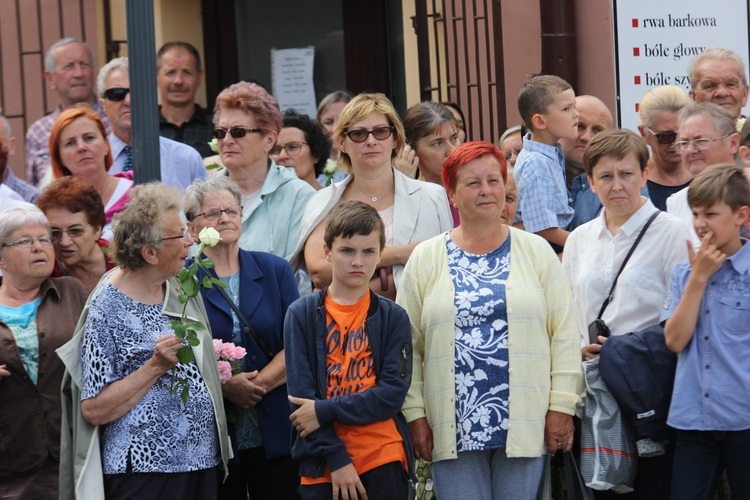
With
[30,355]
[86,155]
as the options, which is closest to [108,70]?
[86,155]

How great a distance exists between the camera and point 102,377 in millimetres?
5203

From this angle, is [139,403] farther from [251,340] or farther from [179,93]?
[179,93]

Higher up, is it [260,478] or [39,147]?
[39,147]

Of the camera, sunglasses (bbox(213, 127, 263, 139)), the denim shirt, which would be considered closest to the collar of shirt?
the denim shirt

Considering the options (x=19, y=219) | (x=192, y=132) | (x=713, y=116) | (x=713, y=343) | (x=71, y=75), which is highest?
(x=71, y=75)

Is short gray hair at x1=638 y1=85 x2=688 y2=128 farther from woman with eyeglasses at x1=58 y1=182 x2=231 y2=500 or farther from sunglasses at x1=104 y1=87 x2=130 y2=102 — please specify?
sunglasses at x1=104 y1=87 x2=130 y2=102

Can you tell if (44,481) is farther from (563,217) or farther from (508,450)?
(563,217)

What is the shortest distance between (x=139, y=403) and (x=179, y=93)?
4.25 meters

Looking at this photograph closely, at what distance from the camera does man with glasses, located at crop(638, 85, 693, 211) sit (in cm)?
668

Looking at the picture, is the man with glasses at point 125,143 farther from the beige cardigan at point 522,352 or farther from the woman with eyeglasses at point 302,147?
the beige cardigan at point 522,352

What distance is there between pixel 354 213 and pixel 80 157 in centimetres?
233

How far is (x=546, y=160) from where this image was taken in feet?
21.9

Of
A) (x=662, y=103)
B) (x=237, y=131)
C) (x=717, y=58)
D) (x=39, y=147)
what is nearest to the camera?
(x=237, y=131)

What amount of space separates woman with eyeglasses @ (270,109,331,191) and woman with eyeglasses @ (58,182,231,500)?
8.31 ft
